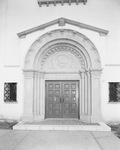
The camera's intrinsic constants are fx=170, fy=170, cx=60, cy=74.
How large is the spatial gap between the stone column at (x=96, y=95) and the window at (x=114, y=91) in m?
0.72

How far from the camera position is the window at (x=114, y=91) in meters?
8.52

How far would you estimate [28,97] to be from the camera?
8.48 m

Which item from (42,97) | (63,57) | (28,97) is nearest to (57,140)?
(28,97)

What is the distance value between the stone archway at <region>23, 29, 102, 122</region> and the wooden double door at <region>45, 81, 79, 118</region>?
29cm

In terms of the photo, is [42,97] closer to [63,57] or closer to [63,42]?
[63,57]

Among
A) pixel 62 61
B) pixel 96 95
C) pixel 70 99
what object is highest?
pixel 62 61

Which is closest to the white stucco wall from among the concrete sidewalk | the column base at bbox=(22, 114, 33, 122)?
the column base at bbox=(22, 114, 33, 122)

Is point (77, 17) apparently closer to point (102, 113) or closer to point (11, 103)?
point (102, 113)

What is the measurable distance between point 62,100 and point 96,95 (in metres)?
1.91

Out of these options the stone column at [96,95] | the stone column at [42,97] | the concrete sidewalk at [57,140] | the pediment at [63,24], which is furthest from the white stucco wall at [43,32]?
the concrete sidewalk at [57,140]

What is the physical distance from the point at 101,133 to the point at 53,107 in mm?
3284

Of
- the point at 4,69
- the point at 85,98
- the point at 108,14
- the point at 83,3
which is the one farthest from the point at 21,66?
the point at 108,14

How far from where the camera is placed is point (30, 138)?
5.89 metres

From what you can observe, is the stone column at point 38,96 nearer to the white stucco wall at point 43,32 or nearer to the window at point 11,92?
the white stucco wall at point 43,32
